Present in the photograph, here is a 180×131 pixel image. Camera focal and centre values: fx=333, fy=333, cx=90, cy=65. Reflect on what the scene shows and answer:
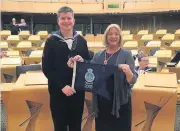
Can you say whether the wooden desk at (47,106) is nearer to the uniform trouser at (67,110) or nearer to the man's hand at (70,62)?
the uniform trouser at (67,110)

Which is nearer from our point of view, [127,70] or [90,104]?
[127,70]

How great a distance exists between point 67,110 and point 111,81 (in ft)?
1.59

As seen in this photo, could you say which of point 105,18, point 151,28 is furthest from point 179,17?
point 105,18

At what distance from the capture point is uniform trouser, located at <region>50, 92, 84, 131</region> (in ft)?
9.62

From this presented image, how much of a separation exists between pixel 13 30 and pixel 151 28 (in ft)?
30.6

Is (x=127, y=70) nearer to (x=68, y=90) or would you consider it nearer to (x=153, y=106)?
(x=68, y=90)

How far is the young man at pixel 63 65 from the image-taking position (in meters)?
2.85

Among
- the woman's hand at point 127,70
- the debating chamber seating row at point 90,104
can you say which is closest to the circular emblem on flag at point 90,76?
the woman's hand at point 127,70

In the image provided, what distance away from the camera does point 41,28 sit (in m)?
21.4

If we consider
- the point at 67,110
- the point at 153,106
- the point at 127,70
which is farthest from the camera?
the point at 153,106

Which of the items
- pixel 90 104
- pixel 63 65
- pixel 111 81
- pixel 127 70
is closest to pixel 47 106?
pixel 90 104

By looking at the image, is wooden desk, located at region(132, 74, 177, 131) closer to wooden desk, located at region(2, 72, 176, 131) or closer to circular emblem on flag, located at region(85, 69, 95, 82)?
wooden desk, located at region(2, 72, 176, 131)

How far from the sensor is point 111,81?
2836 millimetres

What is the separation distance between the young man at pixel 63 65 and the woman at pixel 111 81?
0.11 metres
